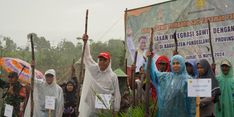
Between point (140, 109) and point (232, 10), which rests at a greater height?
point (232, 10)

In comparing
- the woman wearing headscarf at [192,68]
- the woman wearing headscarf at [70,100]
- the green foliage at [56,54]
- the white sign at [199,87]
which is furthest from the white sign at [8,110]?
the green foliage at [56,54]

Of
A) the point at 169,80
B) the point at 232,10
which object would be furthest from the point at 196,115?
the point at 232,10

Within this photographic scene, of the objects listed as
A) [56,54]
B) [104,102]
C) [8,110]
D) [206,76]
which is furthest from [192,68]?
[56,54]

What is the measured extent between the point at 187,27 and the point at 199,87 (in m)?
3.99

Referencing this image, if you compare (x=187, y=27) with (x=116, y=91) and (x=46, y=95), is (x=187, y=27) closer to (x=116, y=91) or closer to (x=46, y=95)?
(x=116, y=91)

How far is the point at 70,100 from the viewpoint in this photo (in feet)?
21.6

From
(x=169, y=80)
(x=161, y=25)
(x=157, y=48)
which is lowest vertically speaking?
(x=169, y=80)

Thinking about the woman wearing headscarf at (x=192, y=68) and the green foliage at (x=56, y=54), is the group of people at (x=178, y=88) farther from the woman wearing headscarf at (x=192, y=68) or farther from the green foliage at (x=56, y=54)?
the green foliage at (x=56, y=54)

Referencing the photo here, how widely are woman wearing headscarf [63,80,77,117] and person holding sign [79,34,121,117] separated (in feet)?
2.27

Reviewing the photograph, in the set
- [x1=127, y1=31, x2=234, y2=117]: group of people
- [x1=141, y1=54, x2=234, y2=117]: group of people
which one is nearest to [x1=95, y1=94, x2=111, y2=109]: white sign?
[x1=127, y1=31, x2=234, y2=117]: group of people

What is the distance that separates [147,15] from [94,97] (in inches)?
149

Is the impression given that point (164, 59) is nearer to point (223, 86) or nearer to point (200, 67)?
point (200, 67)

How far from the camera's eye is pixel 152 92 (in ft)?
18.0

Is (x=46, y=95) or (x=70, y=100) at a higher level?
(x=46, y=95)
